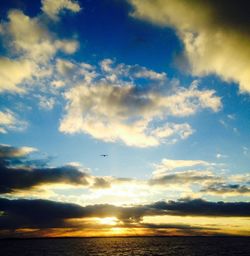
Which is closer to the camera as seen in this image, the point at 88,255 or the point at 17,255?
the point at 88,255

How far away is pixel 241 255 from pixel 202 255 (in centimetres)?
2140

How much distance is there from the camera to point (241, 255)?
537 feet

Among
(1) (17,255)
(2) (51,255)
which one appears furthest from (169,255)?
(1) (17,255)

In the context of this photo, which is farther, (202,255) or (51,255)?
(51,255)

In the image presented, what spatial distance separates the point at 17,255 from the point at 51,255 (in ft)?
73.9

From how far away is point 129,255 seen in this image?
167125mm

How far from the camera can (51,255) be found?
7092 inches

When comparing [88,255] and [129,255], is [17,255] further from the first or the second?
[129,255]

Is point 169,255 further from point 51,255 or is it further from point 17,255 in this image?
point 17,255

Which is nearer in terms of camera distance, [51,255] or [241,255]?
[241,255]

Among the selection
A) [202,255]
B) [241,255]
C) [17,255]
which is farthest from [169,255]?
[17,255]

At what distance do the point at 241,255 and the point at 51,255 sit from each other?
351ft

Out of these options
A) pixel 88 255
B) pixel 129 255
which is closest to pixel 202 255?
pixel 129 255

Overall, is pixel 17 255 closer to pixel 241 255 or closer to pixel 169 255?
pixel 169 255
